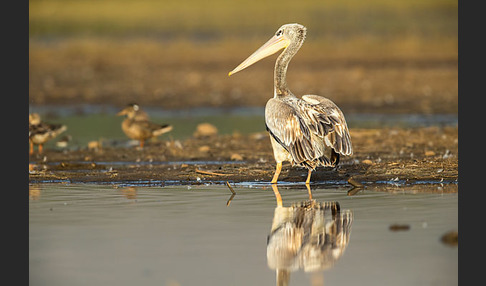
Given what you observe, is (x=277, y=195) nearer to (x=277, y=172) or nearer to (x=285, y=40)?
(x=277, y=172)

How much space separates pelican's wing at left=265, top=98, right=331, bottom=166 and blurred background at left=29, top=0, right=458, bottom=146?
22.9 ft

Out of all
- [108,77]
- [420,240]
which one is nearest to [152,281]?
[420,240]

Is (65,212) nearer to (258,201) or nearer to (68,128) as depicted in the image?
(258,201)

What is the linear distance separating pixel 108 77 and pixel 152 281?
21872mm

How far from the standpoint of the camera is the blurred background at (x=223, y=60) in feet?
70.5

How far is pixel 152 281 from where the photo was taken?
6.20 metres

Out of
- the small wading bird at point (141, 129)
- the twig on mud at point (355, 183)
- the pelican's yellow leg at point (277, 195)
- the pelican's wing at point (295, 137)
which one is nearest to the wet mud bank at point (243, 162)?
the twig on mud at point (355, 183)

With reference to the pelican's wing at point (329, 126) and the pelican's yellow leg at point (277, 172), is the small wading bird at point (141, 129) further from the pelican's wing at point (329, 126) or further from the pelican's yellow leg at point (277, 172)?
the pelican's wing at point (329, 126)

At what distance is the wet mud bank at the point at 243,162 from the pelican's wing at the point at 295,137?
66cm

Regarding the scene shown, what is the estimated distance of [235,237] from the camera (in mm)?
7574

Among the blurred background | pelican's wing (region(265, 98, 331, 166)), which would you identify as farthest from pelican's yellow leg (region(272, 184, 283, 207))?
the blurred background

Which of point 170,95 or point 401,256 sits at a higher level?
point 170,95

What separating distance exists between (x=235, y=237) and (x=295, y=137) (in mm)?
2650

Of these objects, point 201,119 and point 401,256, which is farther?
point 201,119
